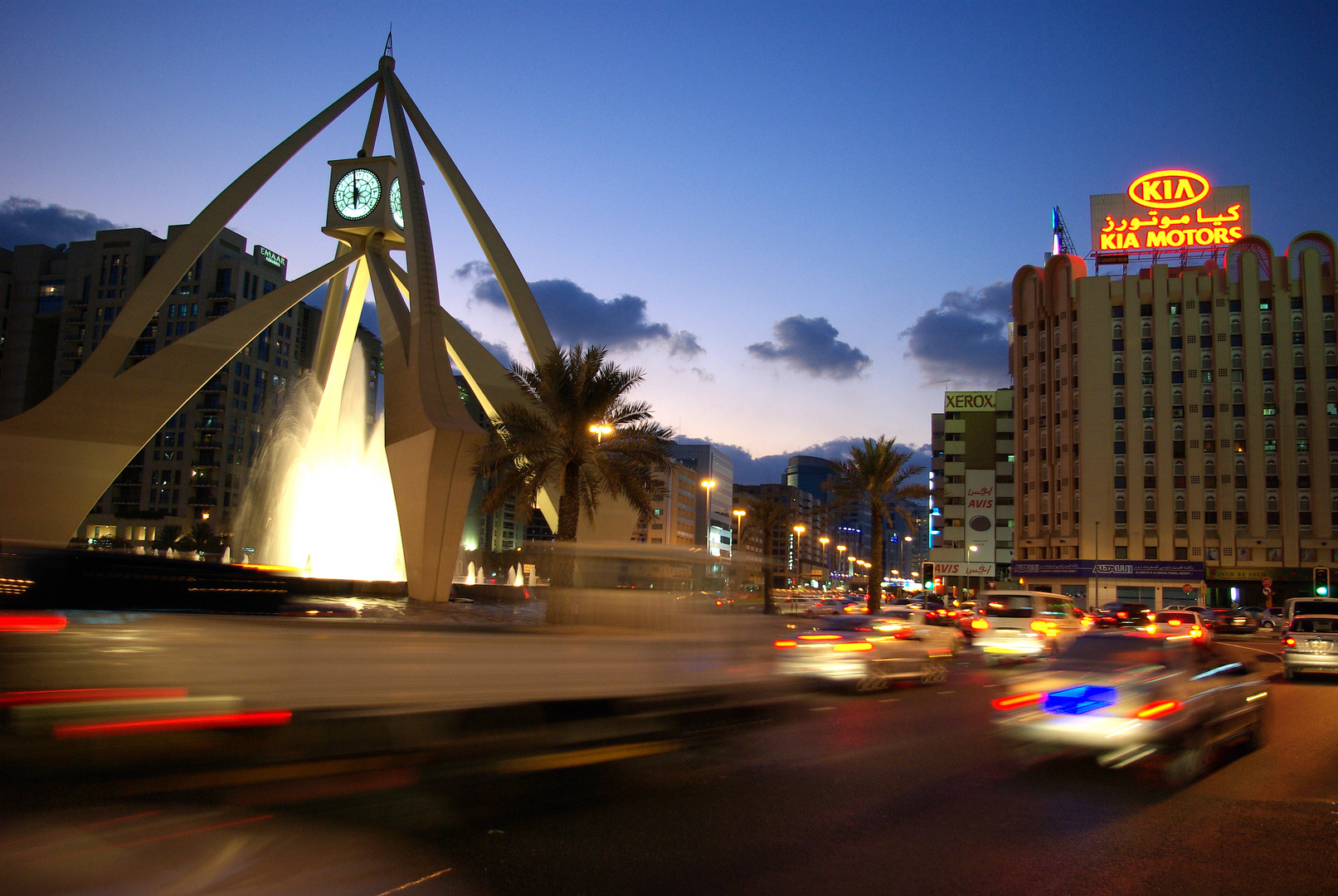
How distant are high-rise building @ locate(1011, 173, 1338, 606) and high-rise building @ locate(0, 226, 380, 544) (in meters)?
71.1

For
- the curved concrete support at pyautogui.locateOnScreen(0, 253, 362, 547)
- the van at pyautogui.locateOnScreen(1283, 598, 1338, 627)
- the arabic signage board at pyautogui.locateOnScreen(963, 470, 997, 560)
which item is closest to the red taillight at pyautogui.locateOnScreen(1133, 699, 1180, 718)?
the van at pyautogui.locateOnScreen(1283, 598, 1338, 627)

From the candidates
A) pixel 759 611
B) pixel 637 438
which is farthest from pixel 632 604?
pixel 637 438

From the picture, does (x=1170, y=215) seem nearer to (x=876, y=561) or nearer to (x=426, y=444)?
(x=876, y=561)

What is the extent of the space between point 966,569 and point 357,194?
57.7m

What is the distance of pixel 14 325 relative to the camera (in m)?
97.4

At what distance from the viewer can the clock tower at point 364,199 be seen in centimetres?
4266

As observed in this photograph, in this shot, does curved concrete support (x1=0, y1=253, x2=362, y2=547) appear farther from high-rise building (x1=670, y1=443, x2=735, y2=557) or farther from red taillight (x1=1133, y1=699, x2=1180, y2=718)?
high-rise building (x1=670, y1=443, x2=735, y2=557)

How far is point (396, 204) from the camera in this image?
142ft

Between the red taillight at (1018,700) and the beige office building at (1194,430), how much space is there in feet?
205

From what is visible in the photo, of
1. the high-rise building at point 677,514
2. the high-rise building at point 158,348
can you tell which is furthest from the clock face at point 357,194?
→ the high-rise building at point 677,514

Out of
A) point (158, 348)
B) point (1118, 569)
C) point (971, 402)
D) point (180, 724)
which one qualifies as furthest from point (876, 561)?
point (158, 348)

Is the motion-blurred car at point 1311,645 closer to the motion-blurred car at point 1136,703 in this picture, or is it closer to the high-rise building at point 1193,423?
the motion-blurred car at point 1136,703

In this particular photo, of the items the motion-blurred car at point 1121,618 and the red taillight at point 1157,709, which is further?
the motion-blurred car at point 1121,618

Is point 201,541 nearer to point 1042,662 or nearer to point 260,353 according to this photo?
point 260,353
